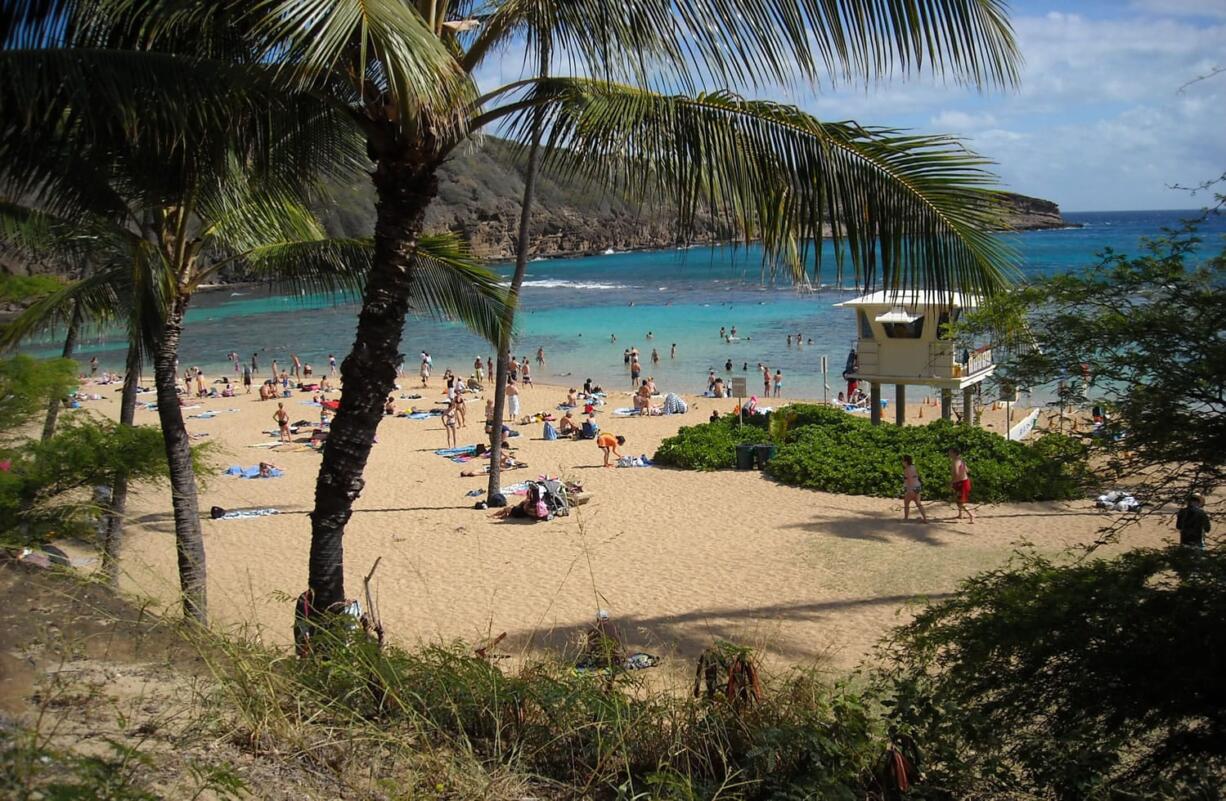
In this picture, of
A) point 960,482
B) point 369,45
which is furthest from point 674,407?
point 369,45

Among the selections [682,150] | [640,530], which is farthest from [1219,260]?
[640,530]

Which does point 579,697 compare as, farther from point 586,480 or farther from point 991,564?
point 586,480

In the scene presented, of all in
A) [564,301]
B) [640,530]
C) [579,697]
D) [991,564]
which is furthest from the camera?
[564,301]

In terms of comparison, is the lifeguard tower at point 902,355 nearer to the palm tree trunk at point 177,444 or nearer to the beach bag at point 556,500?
the beach bag at point 556,500

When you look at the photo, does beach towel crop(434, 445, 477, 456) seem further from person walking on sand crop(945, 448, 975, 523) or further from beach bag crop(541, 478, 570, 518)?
person walking on sand crop(945, 448, 975, 523)

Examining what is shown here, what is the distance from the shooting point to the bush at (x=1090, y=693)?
3785 millimetres

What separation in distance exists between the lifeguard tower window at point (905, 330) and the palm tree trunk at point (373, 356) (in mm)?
16027

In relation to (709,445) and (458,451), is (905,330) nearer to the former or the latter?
(709,445)

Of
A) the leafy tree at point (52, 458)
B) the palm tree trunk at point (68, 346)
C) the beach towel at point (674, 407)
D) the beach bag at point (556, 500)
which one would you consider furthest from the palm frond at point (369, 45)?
the beach towel at point (674, 407)

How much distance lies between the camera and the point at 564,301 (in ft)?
235

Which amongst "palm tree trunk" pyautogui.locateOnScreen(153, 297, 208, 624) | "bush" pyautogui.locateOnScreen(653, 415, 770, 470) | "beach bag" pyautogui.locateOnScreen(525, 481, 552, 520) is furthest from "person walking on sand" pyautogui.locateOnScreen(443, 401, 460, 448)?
"palm tree trunk" pyautogui.locateOnScreen(153, 297, 208, 624)

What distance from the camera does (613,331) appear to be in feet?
173

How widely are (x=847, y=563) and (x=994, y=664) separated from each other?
7.68 m

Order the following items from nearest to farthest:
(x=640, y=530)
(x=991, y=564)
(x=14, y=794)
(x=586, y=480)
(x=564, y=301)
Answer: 1. (x=14, y=794)
2. (x=991, y=564)
3. (x=640, y=530)
4. (x=586, y=480)
5. (x=564, y=301)
